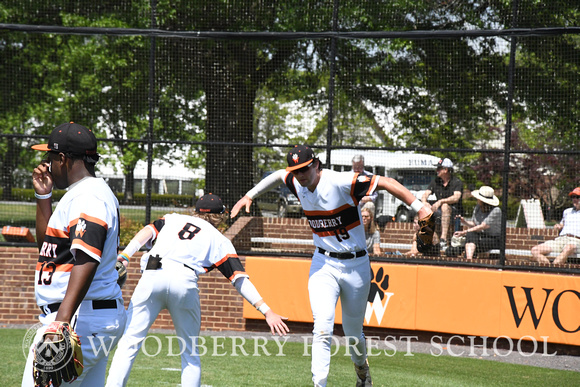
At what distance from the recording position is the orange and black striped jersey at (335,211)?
5.91m

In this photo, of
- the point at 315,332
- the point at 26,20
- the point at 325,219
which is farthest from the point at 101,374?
the point at 26,20

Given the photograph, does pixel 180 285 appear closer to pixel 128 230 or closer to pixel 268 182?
pixel 268 182

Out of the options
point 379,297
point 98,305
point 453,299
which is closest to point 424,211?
point 98,305

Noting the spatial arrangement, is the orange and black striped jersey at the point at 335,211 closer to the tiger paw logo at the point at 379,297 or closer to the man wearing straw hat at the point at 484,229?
the tiger paw logo at the point at 379,297

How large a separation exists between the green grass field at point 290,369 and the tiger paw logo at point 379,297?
32.5 inches

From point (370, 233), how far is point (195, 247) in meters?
5.30

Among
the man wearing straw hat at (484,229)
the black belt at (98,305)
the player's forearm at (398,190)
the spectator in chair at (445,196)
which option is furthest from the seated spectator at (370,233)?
the black belt at (98,305)

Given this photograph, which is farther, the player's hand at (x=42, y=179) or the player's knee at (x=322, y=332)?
the player's knee at (x=322, y=332)

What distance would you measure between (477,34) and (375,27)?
2.92 metres

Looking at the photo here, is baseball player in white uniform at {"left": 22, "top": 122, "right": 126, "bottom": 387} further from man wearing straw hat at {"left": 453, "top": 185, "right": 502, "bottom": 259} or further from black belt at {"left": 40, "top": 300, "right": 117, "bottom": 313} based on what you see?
man wearing straw hat at {"left": 453, "top": 185, "right": 502, "bottom": 259}

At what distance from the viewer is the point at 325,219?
6031 mm

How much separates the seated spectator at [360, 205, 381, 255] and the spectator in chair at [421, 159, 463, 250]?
0.87 meters

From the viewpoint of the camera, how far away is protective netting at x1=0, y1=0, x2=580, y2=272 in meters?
10.4

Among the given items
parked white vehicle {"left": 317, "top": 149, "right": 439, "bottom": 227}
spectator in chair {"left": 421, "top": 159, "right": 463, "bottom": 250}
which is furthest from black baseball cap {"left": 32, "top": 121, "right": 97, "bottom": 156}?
parked white vehicle {"left": 317, "top": 149, "right": 439, "bottom": 227}
